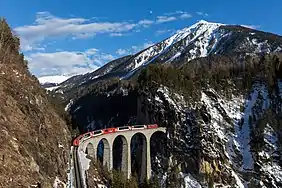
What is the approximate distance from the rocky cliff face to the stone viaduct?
1923cm

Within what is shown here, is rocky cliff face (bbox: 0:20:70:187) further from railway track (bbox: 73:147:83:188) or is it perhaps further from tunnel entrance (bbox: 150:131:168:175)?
tunnel entrance (bbox: 150:131:168:175)

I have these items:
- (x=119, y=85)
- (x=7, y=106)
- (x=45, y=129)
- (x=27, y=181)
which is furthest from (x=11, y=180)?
(x=119, y=85)

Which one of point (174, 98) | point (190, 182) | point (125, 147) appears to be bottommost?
point (190, 182)

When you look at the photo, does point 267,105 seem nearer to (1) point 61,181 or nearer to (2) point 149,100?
(2) point 149,100

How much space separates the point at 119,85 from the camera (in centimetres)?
18650

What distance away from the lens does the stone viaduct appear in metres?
75.1

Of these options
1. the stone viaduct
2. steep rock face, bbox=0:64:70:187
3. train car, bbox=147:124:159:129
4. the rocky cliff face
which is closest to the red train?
train car, bbox=147:124:159:129

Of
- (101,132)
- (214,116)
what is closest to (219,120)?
(214,116)

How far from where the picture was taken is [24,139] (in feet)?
121

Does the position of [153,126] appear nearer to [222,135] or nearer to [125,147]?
[125,147]

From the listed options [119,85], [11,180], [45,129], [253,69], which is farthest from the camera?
[119,85]

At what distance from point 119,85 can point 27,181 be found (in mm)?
155157

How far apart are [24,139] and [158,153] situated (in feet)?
191

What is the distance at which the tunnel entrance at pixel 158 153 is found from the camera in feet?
300
